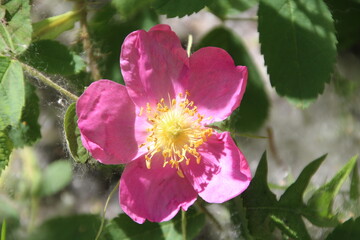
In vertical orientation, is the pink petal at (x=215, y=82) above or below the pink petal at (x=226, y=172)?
→ above

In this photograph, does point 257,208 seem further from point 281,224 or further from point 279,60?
point 279,60

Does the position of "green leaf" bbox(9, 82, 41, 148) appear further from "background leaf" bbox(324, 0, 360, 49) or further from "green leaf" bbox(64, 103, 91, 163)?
"background leaf" bbox(324, 0, 360, 49)

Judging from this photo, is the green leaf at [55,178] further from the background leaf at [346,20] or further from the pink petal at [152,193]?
the background leaf at [346,20]

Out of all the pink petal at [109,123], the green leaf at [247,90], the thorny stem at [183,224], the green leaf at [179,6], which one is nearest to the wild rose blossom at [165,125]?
the pink petal at [109,123]

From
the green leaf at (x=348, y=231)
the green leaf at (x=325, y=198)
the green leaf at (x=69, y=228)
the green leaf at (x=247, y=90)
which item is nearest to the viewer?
the green leaf at (x=348, y=231)

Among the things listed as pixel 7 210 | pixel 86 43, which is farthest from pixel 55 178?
pixel 86 43

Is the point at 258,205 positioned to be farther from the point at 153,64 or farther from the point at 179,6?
the point at 179,6
